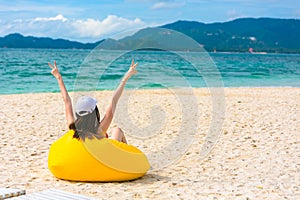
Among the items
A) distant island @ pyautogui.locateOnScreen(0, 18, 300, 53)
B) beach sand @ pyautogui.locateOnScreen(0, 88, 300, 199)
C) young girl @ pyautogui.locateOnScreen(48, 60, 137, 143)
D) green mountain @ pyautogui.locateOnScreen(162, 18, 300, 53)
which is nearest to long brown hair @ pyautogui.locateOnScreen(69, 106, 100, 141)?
young girl @ pyautogui.locateOnScreen(48, 60, 137, 143)

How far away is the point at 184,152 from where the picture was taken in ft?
27.2

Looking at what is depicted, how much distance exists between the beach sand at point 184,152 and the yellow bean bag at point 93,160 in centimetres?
13

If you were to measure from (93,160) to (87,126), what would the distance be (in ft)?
1.48

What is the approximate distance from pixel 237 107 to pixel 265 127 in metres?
3.89

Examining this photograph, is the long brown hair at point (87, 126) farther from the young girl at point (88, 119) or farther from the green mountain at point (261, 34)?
the green mountain at point (261, 34)

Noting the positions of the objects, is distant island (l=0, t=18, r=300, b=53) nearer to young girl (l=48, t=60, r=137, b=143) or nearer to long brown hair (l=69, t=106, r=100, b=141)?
young girl (l=48, t=60, r=137, b=143)

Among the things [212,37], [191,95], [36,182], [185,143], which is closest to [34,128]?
[185,143]

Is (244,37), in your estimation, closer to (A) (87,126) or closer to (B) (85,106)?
(A) (87,126)

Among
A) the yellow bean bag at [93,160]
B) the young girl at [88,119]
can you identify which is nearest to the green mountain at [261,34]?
the young girl at [88,119]

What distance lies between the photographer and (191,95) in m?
19.5

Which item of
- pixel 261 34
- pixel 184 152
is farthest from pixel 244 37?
pixel 184 152

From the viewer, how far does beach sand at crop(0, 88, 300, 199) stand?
5844 mm

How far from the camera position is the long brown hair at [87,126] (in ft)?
19.0

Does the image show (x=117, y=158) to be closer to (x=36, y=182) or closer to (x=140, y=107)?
(x=36, y=182)
